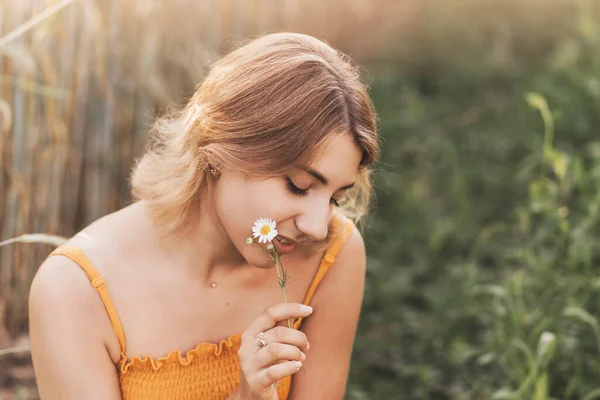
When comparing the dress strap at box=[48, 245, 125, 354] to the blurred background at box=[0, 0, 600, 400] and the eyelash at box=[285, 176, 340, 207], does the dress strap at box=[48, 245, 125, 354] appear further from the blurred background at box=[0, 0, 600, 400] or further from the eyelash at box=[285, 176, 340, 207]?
the eyelash at box=[285, 176, 340, 207]

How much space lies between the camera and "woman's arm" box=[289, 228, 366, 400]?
1849mm

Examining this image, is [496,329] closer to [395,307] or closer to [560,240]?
[560,240]

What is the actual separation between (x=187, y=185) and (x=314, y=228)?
310mm

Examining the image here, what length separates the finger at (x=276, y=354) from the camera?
1.42m

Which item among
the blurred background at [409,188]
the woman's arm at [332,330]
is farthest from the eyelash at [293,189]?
the blurred background at [409,188]

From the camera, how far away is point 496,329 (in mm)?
2371

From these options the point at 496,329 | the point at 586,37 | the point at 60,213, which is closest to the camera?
the point at 496,329

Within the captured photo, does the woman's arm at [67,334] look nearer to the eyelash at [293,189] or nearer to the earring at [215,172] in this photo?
the earring at [215,172]

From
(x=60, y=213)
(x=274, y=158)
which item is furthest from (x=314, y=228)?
(x=60, y=213)

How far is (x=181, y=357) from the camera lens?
175 centimetres

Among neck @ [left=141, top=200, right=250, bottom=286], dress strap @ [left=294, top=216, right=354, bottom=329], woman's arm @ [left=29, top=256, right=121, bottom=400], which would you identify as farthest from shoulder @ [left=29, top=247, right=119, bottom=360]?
dress strap @ [left=294, top=216, right=354, bottom=329]

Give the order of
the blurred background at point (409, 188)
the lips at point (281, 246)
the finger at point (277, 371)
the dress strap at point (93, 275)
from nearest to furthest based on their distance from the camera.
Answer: the finger at point (277, 371) < the lips at point (281, 246) < the dress strap at point (93, 275) < the blurred background at point (409, 188)

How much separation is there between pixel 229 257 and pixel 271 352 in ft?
1.32

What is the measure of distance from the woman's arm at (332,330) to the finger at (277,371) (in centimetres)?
42
